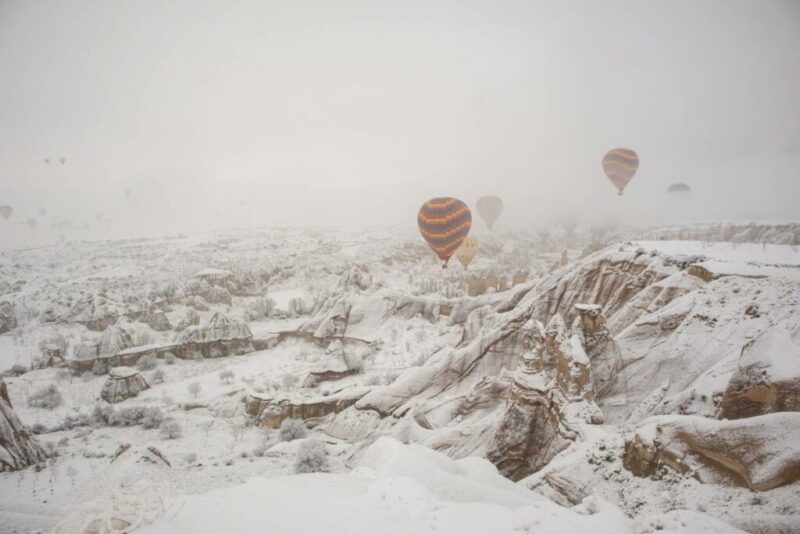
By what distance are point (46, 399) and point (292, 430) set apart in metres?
18.7

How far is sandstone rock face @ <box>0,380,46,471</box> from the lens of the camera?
1516 cm

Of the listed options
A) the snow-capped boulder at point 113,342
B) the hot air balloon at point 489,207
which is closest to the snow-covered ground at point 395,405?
the snow-capped boulder at point 113,342

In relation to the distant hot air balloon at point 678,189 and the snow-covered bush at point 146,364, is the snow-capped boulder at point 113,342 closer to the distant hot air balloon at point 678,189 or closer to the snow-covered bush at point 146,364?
the snow-covered bush at point 146,364

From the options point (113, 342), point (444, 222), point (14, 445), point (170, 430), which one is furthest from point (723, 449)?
point (113, 342)

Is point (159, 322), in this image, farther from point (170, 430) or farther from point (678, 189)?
point (678, 189)

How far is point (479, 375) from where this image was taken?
19.8m

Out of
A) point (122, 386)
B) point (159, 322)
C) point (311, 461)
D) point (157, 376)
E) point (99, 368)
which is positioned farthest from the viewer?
point (159, 322)

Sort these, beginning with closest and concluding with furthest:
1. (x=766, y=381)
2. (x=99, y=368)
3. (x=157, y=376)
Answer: (x=766, y=381), (x=157, y=376), (x=99, y=368)

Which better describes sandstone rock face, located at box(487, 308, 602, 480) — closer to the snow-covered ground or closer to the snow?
the snow-covered ground

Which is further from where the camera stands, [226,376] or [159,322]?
[159,322]

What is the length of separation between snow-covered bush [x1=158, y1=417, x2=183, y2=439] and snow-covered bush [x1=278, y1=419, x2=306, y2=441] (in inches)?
213

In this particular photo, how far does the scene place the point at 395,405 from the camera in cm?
2027

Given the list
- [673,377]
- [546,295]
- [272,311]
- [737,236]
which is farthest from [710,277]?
[737,236]

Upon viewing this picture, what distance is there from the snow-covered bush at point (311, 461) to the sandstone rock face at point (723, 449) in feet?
39.5
